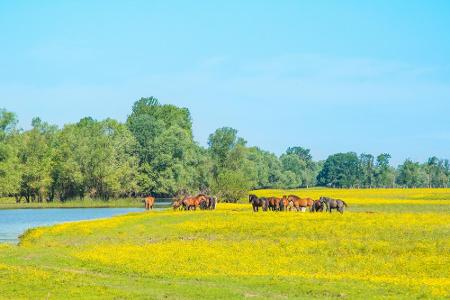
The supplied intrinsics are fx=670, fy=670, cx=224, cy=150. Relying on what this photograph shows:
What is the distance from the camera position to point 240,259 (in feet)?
97.1

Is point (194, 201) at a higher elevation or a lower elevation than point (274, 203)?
higher

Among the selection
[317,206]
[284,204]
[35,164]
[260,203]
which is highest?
[35,164]

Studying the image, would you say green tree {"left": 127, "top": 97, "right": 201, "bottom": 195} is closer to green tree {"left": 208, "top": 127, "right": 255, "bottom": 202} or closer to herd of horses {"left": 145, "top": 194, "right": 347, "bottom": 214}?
green tree {"left": 208, "top": 127, "right": 255, "bottom": 202}

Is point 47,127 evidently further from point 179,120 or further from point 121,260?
point 121,260

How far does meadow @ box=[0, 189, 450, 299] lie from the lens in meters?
21.9

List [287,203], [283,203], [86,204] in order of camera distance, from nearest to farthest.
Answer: [283,203] < [287,203] < [86,204]

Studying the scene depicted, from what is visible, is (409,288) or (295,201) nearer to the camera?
(409,288)

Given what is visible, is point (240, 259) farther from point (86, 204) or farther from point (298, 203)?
point (86, 204)

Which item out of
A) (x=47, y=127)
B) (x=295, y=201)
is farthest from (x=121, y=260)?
(x=47, y=127)

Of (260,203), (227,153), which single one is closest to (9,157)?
(227,153)

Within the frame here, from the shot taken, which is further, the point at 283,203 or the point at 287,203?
the point at 287,203

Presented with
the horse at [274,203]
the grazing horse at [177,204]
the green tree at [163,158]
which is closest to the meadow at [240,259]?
the horse at [274,203]

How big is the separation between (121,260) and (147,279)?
486cm

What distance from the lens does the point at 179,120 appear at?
13788 centimetres
